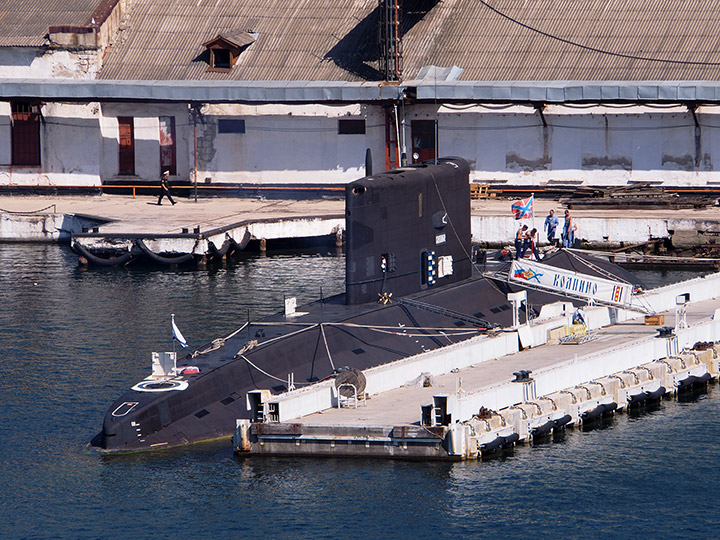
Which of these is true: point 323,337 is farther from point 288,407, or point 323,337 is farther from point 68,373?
point 68,373

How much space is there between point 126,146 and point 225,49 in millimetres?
7434

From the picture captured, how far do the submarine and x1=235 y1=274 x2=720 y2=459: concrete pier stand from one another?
3.06 feet

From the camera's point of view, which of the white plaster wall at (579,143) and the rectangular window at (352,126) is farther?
the rectangular window at (352,126)

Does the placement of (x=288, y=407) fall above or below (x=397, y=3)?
below

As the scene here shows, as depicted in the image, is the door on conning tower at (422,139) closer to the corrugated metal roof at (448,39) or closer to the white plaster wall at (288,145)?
the white plaster wall at (288,145)

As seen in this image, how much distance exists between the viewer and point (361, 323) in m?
37.7

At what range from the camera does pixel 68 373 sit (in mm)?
41250

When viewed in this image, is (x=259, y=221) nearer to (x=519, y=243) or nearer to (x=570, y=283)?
(x=519, y=243)

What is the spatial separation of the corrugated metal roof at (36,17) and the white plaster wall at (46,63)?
568 mm

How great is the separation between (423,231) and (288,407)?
8.97m

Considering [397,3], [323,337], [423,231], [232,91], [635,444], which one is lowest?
A: [635,444]

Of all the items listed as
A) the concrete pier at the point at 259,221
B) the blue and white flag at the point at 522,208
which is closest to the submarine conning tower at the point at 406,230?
the blue and white flag at the point at 522,208

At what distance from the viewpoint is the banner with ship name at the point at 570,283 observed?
4297cm

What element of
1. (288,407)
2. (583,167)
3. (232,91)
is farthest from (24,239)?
(288,407)
